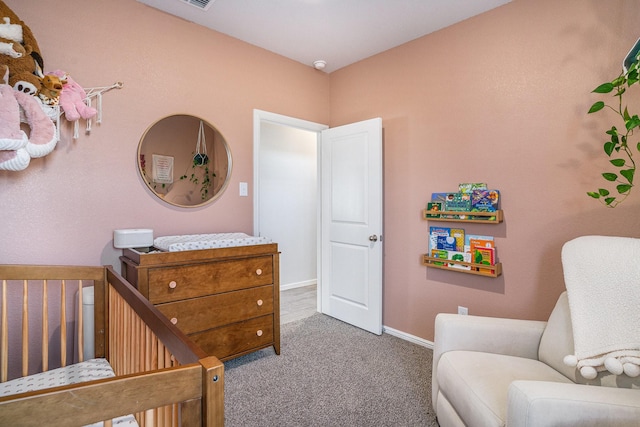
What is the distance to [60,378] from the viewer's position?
4.30 ft

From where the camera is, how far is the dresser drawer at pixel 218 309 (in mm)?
2016

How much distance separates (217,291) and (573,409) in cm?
187

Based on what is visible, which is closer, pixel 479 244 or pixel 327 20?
pixel 479 244

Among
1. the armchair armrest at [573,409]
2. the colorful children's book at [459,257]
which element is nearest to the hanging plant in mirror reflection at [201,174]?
the colorful children's book at [459,257]

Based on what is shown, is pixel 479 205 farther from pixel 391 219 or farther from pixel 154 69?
pixel 154 69

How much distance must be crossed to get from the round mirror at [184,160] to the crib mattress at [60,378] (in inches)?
48.5

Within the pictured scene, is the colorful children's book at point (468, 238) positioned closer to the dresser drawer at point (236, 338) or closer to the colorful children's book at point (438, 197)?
the colorful children's book at point (438, 197)

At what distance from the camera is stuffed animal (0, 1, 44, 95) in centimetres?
161

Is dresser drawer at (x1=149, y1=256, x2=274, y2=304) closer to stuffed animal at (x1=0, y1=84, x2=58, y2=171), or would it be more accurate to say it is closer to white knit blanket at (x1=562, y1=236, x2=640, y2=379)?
stuffed animal at (x1=0, y1=84, x2=58, y2=171)

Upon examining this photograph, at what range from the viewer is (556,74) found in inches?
79.4

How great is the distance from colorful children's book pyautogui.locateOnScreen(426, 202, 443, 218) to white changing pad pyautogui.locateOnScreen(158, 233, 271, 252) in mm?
1272

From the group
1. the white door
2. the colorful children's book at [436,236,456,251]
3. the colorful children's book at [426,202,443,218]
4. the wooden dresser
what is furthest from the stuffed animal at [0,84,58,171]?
the colorful children's book at [436,236,456,251]

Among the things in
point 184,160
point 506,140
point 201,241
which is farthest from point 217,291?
point 506,140

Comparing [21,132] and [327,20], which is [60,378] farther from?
[327,20]
